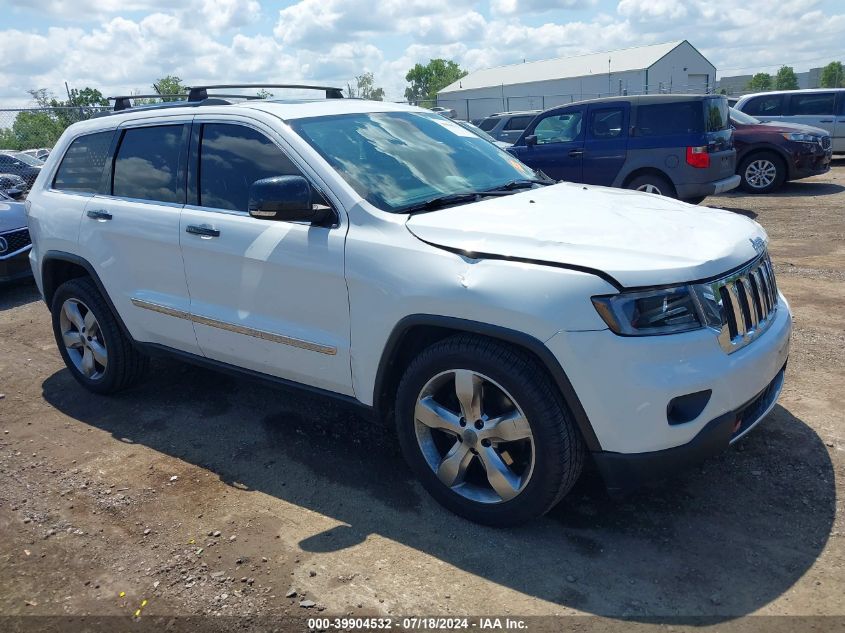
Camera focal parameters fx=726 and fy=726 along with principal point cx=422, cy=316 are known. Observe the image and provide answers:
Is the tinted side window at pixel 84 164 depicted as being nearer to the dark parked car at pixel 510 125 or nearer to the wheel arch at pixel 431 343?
the wheel arch at pixel 431 343

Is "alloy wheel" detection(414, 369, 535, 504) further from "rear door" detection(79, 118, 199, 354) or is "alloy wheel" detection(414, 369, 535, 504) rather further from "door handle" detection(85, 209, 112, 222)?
"door handle" detection(85, 209, 112, 222)

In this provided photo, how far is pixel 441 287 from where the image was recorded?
3049mm

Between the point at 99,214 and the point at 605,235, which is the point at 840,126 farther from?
the point at 99,214

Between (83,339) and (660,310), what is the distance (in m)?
3.97

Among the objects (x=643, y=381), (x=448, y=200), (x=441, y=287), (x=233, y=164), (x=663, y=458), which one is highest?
(x=233, y=164)

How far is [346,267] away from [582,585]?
169 cm

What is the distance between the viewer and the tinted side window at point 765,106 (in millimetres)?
15203

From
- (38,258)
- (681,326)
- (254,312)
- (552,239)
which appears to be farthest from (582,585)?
(38,258)

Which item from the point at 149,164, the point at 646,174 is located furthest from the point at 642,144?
the point at 149,164

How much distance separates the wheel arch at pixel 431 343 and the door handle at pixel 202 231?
4.14 feet

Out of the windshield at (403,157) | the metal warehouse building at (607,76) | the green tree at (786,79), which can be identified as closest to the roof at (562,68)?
the metal warehouse building at (607,76)

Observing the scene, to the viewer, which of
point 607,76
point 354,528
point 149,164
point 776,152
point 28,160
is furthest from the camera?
point 607,76

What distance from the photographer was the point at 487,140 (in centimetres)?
466

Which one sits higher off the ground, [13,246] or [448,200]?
[448,200]
